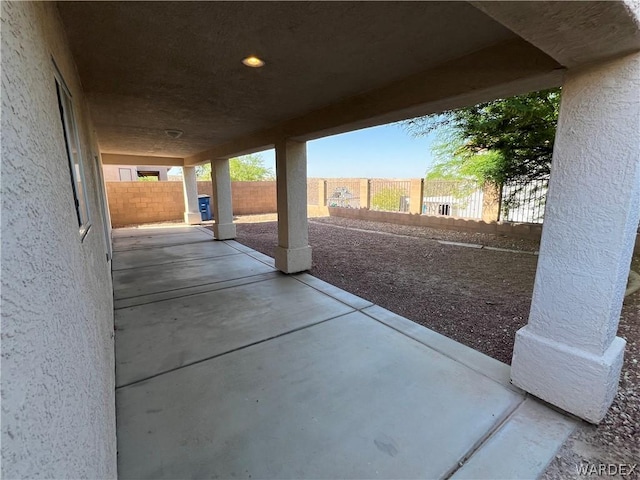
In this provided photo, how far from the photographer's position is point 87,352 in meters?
1.23

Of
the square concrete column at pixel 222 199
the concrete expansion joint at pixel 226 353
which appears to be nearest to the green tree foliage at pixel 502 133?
the square concrete column at pixel 222 199

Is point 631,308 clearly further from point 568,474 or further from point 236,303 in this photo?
point 236,303

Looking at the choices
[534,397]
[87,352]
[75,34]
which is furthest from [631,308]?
[75,34]

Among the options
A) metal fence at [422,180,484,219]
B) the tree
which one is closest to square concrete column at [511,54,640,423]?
metal fence at [422,180,484,219]

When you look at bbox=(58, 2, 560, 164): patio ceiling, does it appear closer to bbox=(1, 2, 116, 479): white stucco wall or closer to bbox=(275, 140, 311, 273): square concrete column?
bbox=(275, 140, 311, 273): square concrete column

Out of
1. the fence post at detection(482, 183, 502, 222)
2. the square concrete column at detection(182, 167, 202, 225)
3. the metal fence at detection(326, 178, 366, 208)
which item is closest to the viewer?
the fence post at detection(482, 183, 502, 222)

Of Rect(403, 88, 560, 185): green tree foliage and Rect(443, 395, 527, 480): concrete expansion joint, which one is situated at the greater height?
Rect(403, 88, 560, 185): green tree foliage

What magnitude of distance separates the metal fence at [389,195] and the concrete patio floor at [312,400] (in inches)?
311

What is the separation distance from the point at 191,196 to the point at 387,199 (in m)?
7.28

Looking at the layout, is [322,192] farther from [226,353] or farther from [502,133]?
[226,353]

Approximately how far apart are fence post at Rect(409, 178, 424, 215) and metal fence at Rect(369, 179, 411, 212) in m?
0.17

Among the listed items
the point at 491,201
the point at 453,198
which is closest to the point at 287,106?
the point at 491,201

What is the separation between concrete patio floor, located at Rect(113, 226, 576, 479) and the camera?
5.69 feet

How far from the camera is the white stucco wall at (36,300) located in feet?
1.80
